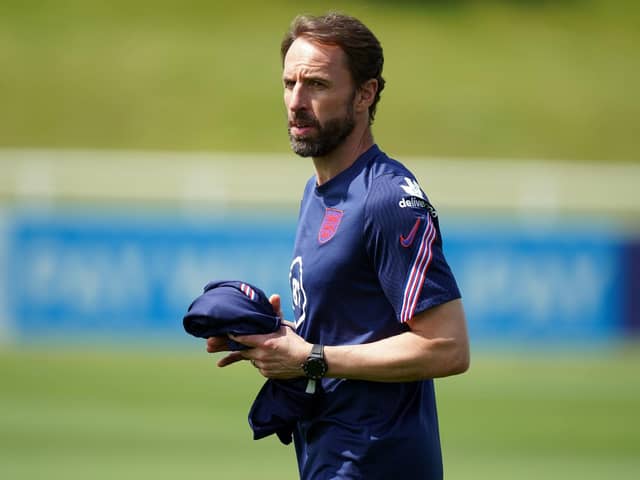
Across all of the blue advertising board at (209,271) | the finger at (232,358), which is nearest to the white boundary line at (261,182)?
the blue advertising board at (209,271)

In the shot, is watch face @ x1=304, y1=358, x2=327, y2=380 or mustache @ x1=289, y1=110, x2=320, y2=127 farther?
mustache @ x1=289, y1=110, x2=320, y2=127

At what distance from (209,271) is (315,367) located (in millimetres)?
11142

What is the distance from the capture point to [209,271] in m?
15.5

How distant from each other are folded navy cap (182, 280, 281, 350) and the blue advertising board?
10737mm

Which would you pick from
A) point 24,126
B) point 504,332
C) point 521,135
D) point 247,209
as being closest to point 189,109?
point 24,126

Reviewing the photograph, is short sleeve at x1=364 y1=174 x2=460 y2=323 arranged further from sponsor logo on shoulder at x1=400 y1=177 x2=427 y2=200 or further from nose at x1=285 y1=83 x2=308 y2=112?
nose at x1=285 y1=83 x2=308 y2=112

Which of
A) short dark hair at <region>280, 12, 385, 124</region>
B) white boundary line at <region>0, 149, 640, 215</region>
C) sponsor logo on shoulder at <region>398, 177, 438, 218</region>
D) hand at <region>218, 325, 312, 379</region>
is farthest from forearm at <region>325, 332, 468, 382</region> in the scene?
white boundary line at <region>0, 149, 640, 215</region>

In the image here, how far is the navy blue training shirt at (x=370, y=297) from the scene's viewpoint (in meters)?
4.33

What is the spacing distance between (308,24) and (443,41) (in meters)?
24.4

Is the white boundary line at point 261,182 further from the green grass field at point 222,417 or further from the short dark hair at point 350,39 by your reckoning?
the short dark hair at point 350,39

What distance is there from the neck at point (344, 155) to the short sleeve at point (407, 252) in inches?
13.9

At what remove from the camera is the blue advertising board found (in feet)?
50.6

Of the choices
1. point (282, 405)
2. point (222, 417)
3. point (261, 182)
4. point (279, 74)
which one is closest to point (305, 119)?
point (282, 405)

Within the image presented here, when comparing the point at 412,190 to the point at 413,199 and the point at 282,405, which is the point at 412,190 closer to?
the point at 413,199
